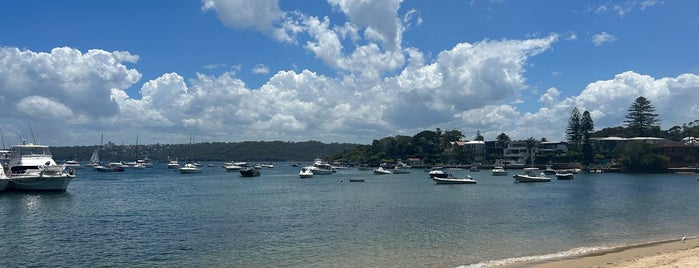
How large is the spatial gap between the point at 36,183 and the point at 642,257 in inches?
2467

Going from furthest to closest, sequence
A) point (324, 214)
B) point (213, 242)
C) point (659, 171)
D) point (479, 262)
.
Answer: point (659, 171) → point (324, 214) → point (213, 242) → point (479, 262)

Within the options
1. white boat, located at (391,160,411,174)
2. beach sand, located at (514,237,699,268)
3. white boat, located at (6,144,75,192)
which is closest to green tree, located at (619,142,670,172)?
white boat, located at (391,160,411,174)

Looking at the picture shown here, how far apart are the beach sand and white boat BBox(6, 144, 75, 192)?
191 feet

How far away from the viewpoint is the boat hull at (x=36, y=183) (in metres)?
62.0

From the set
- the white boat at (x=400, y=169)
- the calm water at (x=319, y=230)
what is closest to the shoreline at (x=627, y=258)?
the calm water at (x=319, y=230)

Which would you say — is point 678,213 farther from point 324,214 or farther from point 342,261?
point 342,261

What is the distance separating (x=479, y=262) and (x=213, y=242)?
561 inches

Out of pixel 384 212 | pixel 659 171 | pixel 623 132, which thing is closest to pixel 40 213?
pixel 384 212

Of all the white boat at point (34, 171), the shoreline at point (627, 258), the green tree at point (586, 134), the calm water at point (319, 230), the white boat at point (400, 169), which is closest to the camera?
the shoreline at point (627, 258)

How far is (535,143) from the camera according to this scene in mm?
187125

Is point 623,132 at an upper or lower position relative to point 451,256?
upper

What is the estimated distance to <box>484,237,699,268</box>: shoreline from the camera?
808 inches

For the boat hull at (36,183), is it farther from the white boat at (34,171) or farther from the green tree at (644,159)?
the green tree at (644,159)

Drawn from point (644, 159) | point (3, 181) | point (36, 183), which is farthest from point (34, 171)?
point (644, 159)
